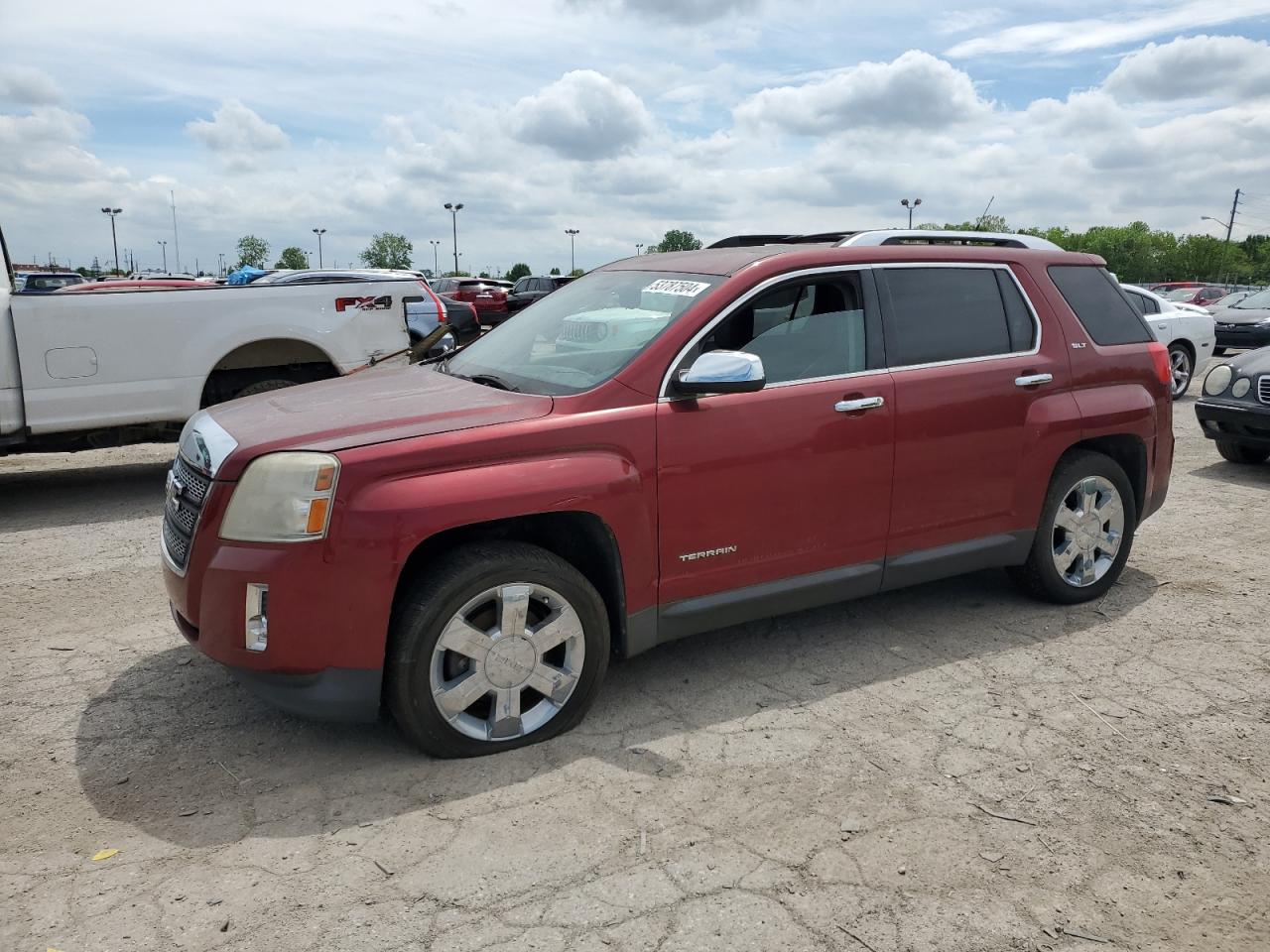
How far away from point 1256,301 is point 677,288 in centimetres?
1853

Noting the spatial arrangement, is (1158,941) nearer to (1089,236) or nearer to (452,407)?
(452,407)

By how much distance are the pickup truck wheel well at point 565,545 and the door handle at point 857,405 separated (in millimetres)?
1139

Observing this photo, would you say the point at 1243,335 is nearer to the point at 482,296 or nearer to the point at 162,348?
the point at 162,348

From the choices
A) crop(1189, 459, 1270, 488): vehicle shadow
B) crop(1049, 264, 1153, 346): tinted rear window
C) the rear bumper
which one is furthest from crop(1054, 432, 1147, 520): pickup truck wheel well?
the rear bumper

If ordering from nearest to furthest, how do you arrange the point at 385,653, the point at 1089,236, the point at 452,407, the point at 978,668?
the point at 385,653, the point at 452,407, the point at 978,668, the point at 1089,236

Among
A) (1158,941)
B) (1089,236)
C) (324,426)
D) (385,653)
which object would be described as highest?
(1089,236)

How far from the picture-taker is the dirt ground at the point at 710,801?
8.63 feet

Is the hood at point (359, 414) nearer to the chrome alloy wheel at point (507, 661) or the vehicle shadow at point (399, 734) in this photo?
the chrome alloy wheel at point (507, 661)

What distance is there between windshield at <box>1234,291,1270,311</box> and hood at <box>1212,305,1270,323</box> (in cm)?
13

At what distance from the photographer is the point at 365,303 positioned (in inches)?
321

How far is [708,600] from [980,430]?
1548 mm

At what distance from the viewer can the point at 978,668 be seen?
425 cm

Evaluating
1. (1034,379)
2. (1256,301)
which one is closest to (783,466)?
(1034,379)

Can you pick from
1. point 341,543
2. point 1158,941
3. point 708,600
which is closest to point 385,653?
point 341,543
